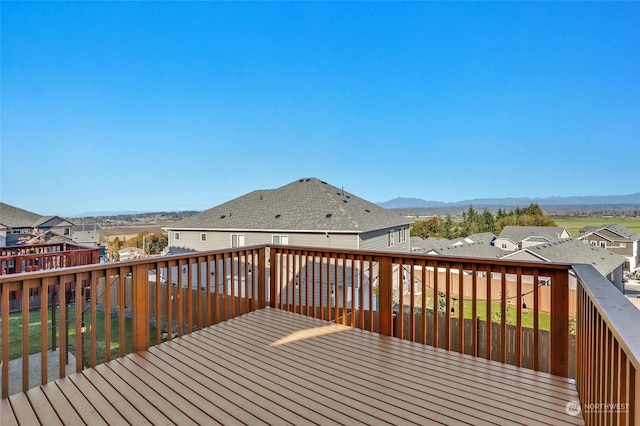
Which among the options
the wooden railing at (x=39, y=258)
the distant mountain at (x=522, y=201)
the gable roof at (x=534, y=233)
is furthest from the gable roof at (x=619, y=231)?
the wooden railing at (x=39, y=258)

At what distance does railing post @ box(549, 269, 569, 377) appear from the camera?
7.79 feet

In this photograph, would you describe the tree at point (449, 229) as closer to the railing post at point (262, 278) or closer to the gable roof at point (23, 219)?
the railing post at point (262, 278)

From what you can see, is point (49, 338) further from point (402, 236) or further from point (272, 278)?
point (402, 236)

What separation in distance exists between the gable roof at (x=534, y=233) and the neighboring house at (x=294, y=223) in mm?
7056

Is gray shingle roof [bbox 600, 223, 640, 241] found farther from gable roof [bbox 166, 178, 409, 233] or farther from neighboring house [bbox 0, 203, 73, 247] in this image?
neighboring house [bbox 0, 203, 73, 247]

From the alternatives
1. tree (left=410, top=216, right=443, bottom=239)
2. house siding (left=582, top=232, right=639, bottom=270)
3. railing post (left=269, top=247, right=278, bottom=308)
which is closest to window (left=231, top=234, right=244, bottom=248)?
railing post (left=269, top=247, right=278, bottom=308)

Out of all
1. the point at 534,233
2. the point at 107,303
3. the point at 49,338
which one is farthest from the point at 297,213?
the point at 534,233

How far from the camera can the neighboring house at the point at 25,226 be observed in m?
10.9

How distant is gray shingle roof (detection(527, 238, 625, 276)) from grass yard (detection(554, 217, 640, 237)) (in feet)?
4.15

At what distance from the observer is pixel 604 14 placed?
40.8ft

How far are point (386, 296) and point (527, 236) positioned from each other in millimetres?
17483

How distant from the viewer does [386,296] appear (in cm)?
334

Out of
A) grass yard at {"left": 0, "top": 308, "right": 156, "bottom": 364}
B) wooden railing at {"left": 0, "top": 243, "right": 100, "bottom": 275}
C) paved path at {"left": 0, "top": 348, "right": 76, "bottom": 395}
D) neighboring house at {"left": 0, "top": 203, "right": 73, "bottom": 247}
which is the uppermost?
neighboring house at {"left": 0, "top": 203, "right": 73, "bottom": 247}

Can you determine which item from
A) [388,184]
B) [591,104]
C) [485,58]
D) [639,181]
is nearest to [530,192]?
[639,181]
